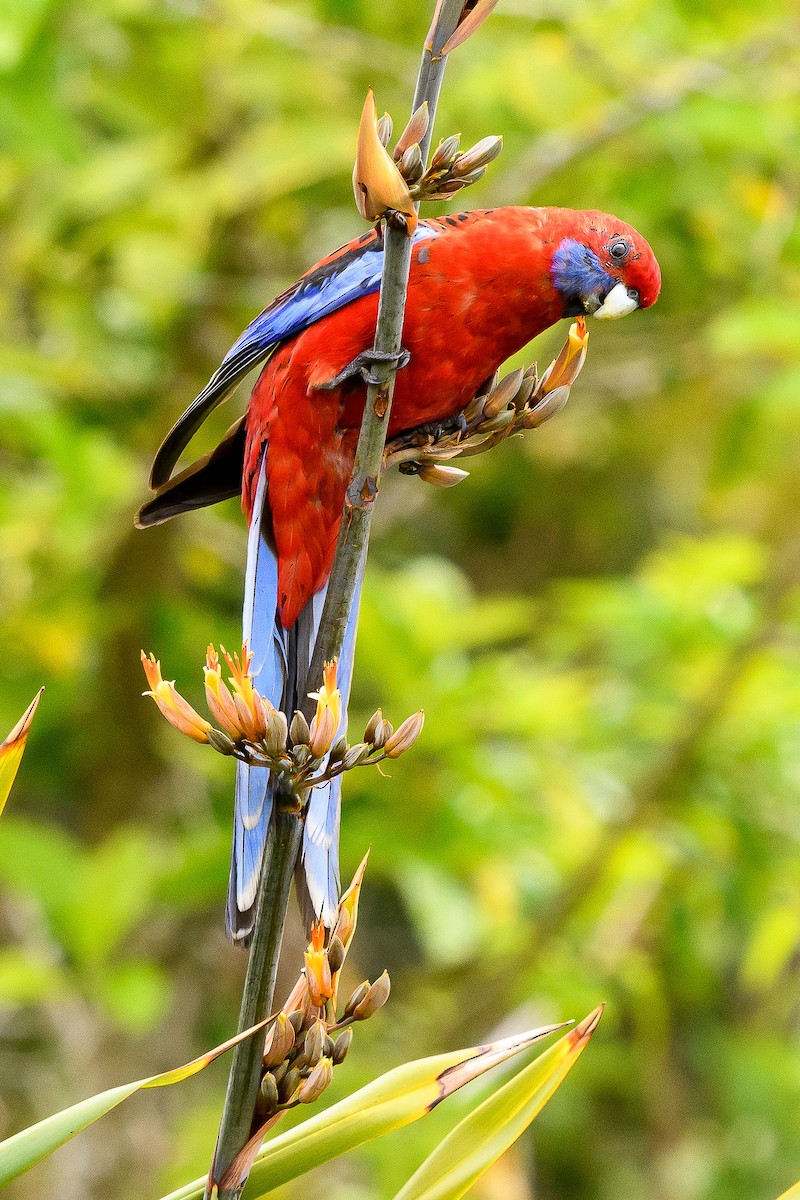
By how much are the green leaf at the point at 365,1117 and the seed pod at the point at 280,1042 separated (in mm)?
106

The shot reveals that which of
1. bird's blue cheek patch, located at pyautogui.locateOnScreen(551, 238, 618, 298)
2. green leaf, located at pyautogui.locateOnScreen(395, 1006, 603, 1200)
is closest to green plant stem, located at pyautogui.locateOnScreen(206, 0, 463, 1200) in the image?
green leaf, located at pyautogui.locateOnScreen(395, 1006, 603, 1200)

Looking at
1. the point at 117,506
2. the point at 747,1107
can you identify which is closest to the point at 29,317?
the point at 117,506

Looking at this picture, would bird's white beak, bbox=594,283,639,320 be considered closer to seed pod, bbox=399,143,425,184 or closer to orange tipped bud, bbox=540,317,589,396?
orange tipped bud, bbox=540,317,589,396

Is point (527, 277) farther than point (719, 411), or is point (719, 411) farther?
point (719, 411)

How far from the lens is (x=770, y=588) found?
3213mm

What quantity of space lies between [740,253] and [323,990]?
323cm

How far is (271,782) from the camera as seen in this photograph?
1.14 meters

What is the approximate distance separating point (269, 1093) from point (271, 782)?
0.27 metres

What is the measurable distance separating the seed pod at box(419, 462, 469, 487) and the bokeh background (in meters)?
1.53

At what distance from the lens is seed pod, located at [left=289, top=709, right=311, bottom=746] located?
40.3 inches

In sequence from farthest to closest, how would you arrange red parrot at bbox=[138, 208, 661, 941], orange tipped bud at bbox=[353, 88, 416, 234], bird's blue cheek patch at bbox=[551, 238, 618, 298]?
bird's blue cheek patch at bbox=[551, 238, 618, 298], red parrot at bbox=[138, 208, 661, 941], orange tipped bud at bbox=[353, 88, 416, 234]

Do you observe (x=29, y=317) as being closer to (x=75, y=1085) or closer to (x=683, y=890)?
(x=75, y=1085)

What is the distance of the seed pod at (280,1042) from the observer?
100cm

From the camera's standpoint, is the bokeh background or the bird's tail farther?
the bokeh background
